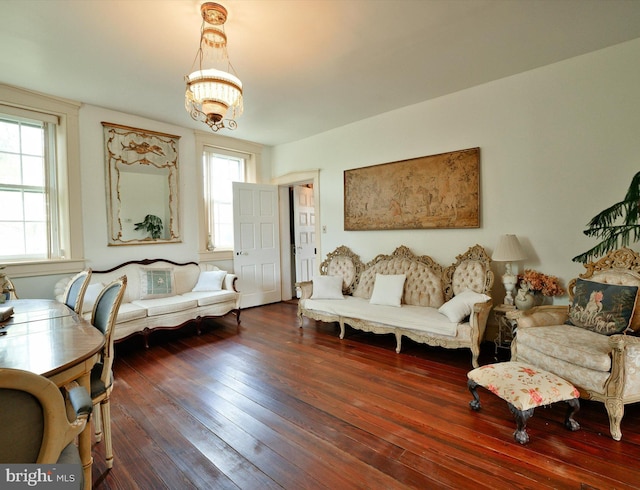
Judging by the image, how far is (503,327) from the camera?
11.1 ft

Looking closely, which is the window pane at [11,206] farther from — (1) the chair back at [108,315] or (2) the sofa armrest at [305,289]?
(2) the sofa armrest at [305,289]

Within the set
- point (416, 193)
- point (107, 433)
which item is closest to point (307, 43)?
point (416, 193)

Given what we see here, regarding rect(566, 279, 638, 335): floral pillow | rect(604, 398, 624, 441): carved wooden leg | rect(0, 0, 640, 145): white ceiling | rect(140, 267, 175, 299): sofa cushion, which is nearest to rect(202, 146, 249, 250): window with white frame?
rect(140, 267, 175, 299): sofa cushion

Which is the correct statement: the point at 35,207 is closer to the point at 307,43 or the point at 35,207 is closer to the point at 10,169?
the point at 10,169

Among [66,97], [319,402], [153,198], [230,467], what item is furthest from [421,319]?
[66,97]

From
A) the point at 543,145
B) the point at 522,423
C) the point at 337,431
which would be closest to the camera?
the point at 522,423

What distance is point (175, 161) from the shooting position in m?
4.91

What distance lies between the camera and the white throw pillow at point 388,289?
12.5ft

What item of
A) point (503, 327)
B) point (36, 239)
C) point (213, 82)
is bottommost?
point (503, 327)

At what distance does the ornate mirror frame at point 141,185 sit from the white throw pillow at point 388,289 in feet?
10.2

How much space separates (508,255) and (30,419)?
3.56 metres

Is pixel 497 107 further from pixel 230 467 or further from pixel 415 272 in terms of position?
pixel 230 467

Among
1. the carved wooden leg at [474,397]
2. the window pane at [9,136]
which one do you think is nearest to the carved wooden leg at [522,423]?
the carved wooden leg at [474,397]

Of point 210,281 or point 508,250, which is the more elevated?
point 508,250
